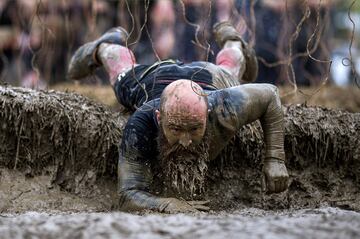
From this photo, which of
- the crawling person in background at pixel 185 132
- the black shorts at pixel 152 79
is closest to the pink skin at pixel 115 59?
the black shorts at pixel 152 79

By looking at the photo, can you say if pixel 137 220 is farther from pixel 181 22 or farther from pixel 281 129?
pixel 181 22

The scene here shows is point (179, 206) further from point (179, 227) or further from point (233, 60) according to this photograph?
point (233, 60)

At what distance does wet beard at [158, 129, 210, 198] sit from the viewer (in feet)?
19.1

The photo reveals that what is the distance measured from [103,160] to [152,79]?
2.26 ft

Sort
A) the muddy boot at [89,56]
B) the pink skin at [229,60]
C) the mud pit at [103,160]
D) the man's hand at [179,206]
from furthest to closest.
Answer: the muddy boot at [89,56] → the pink skin at [229,60] → the mud pit at [103,160] → the man's hand at [179,206]

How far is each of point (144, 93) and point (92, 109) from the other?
1.50 ft

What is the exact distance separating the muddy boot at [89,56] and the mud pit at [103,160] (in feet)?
1.80

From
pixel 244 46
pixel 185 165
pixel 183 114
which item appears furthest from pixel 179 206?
pixel 244 46

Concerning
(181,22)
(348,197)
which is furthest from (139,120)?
(181,22)

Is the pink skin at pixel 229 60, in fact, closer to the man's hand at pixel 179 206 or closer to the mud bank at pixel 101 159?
the mud bank at pixel 101 159

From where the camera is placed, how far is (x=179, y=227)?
458 cm

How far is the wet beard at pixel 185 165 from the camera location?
19.1ft

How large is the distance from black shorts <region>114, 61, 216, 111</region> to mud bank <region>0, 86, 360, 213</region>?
0.65 feet

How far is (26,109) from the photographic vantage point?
653 centimetres
